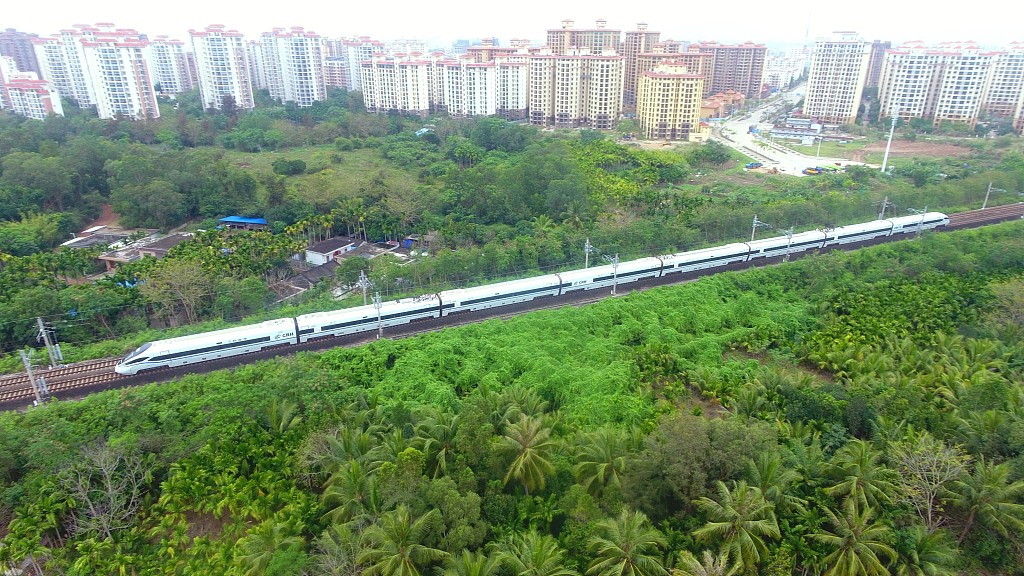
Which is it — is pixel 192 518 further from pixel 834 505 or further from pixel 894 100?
pixel 894 100

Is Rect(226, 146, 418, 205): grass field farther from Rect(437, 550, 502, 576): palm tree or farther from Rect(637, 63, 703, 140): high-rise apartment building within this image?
Rect(637, 63, 703, 140): high-rise apartment building

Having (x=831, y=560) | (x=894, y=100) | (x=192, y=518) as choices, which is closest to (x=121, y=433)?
(x=192, y=518)

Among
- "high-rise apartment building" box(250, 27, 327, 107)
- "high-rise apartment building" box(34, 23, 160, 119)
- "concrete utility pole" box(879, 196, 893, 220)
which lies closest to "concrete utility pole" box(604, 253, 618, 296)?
"concrete utility pole" box(879, 196, 893, 220)

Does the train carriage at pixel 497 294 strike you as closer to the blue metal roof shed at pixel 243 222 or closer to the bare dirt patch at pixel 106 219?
the blue metal roof shed at pixel 243 222

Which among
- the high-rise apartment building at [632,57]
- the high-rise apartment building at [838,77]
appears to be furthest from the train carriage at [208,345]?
the high-rise apartment building at [838,77]

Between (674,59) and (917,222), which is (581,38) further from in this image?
(917,222)
